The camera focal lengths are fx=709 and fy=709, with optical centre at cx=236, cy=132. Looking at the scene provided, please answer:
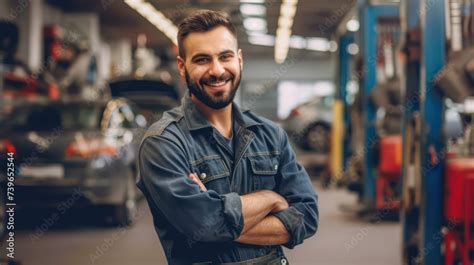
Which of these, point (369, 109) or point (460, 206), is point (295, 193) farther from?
point (369, 109)

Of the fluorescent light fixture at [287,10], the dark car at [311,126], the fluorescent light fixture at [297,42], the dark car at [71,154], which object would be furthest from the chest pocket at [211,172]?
the fluorescent light fixture at [297,42]

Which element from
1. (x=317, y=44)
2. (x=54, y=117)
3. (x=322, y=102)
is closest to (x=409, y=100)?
(x=54, y=117)

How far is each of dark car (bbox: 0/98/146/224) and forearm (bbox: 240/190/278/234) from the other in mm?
5161

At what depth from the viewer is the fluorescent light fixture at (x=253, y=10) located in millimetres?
17969

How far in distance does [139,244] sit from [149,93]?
5.06 metres

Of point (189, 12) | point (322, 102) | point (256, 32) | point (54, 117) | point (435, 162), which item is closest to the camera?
point (435, 162)

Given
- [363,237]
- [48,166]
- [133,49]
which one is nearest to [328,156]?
[363,237]

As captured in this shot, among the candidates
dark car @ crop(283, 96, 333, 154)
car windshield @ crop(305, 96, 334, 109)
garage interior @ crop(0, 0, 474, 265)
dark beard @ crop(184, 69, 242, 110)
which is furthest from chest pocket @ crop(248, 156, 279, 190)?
car windshield @ crop(305, 96, 334, 109)

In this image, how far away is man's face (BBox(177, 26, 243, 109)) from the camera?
238cm

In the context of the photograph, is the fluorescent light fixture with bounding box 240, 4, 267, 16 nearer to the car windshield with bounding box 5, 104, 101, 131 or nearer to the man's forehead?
the car windshield with bounding box 5, 104, 101, 131

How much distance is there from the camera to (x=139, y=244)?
707 centimetres

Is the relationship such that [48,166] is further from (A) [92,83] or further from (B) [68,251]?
(A) [92,83]

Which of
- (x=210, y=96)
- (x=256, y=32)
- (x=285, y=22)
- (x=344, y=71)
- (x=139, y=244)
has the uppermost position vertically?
(x=256, y=32)

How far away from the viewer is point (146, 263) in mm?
6109
